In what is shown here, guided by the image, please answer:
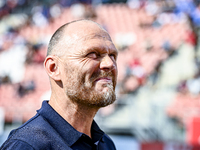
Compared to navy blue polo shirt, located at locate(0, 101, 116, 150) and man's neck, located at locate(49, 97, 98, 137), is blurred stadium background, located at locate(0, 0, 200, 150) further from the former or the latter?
navy blue polo shirt, located at locate(0, 101, 116, 150)

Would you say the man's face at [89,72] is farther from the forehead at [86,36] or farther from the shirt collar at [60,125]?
the shirt collar at [60,125]

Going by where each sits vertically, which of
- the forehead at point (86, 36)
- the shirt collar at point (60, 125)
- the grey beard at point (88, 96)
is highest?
the forehead at point (86, 36)

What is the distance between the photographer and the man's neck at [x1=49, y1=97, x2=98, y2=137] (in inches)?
51.6

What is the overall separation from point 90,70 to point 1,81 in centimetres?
916

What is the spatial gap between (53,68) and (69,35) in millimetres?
190

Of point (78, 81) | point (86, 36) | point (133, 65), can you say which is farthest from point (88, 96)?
point (133, 65)

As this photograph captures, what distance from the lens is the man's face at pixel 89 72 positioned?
1264mm

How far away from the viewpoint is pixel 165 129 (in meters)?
6.23

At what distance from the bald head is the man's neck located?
0.26 m

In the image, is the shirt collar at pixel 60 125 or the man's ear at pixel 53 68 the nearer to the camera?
the shirt collar at pixel 60 125

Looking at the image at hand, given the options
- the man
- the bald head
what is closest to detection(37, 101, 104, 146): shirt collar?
the man

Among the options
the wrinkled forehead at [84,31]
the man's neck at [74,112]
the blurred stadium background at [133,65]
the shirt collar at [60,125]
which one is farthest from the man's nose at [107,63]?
the blurred stadium background at [133,65]

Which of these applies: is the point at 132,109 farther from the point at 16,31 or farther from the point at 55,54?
the point at 16,31

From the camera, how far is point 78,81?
4.15 feet
